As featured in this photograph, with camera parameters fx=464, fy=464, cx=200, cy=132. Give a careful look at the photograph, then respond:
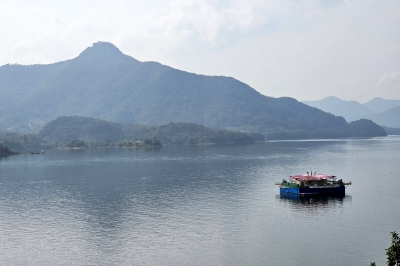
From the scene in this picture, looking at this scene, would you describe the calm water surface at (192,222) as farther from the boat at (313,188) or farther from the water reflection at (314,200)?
the boat at (313,188)

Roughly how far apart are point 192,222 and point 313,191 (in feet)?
130

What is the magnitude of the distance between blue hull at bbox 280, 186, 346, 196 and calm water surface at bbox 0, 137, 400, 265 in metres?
2.87

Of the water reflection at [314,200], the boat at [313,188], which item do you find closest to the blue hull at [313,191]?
the boat at [313,188]

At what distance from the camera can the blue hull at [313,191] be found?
374ft

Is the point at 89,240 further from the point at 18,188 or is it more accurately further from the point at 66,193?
the point at 18,188

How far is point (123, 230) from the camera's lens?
8369 centimetres

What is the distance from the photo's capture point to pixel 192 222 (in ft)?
289

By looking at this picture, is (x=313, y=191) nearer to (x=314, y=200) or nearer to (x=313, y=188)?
(x=313, y=188)

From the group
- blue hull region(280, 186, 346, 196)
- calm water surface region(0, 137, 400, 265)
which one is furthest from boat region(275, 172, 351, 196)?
calm water surface region(0, 137, 400, 265)

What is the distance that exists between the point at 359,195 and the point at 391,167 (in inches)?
2751

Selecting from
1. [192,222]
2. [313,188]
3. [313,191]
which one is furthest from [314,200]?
[192,222]

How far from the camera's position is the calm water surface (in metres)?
69.2

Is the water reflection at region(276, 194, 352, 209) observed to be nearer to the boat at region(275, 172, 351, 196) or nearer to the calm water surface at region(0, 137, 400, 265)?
the calm water surface at region(0, 137, 400, 265)

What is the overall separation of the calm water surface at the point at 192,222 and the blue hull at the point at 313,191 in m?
2.87
